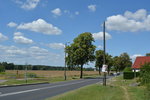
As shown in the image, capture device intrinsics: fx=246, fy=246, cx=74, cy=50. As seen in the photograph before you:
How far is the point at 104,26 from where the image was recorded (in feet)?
90.3

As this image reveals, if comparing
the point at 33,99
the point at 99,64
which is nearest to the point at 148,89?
the point at 33,99

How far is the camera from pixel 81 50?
60250 millimetres

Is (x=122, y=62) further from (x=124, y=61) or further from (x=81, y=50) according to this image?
(x=81, y=50)

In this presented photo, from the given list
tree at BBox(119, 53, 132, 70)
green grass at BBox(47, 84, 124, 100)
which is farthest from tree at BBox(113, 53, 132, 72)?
green grass at BBox(47, 84, 124, 100)

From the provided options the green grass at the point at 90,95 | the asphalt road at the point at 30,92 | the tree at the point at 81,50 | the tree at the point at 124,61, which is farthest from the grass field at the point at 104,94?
the tree at the point at 124,61

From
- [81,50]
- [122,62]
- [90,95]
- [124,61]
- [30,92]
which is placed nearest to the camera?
[90,95]

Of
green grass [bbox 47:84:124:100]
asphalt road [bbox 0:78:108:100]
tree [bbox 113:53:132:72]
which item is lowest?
asphalt road [bbox 0:78:108:100]

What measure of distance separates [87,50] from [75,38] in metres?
4.86

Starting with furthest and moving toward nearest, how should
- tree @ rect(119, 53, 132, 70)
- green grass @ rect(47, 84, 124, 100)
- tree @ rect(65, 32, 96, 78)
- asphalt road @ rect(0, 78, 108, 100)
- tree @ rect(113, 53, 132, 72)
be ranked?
1. tree @ rect(119, 53, 132, 70)
2. tree @ rect(113, 53, 132, 72)
3. tree @ rect(65, 32, 96, 78)
4. asphalt road @ rect(0, 78, 108, 100)
5. green grass @ rect(47, 84, 124, 100)

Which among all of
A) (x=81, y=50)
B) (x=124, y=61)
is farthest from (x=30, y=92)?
(x=124, y=61)

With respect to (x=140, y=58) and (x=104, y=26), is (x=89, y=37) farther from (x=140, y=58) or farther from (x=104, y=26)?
(x=104, y=26)

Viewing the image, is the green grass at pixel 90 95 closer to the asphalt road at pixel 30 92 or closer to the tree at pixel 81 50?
the asphalt road at pixel 30 92

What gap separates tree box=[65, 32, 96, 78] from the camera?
6049 centimetres

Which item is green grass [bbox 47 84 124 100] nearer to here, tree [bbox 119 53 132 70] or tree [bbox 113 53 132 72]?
tree [bbox 113 53 132 72]
